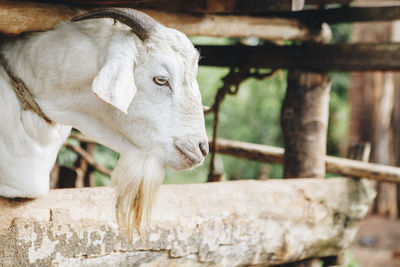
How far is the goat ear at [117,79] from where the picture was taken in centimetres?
188

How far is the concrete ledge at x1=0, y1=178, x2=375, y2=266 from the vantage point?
7.18ft

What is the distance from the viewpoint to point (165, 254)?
2576 millimetres

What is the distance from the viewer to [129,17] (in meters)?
2.07

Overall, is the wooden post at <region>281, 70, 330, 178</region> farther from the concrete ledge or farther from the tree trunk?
the tree trunk

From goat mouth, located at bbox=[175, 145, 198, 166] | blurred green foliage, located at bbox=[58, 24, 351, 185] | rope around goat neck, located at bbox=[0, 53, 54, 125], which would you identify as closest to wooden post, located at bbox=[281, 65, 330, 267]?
goat mouth, located at bbox=[175, 145, 198, 166]

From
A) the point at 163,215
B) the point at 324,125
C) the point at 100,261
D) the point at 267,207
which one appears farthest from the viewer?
the point at 324,125

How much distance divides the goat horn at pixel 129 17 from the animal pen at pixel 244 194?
287mm

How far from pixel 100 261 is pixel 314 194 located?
4.89 ft

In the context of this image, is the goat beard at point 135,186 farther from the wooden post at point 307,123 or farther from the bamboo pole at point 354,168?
the bamboo pole at point 354,168

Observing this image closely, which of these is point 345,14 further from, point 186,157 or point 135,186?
point 135,186

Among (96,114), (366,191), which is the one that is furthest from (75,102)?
(366,191)

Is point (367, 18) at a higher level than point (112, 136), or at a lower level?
higher

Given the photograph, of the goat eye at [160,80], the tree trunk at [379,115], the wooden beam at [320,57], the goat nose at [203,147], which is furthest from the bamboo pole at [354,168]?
the tree trunk at [379,115]

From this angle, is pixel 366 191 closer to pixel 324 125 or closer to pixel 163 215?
pixel 324 125
